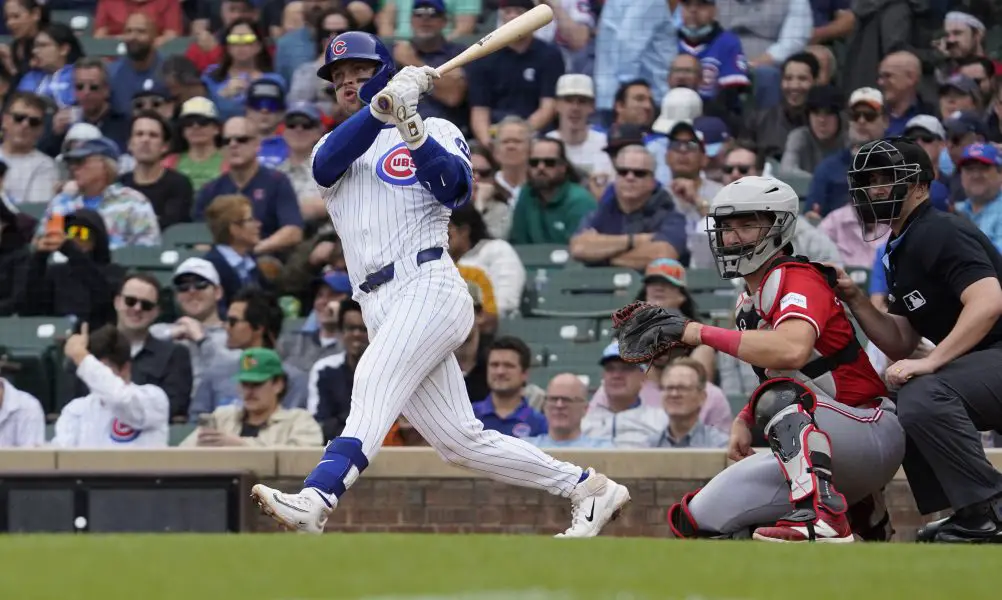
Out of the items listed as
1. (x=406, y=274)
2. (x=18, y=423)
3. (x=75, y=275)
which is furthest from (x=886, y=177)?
(x=75, y=275)

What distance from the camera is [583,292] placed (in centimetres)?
993

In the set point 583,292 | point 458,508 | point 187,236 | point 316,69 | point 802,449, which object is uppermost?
point 316,69

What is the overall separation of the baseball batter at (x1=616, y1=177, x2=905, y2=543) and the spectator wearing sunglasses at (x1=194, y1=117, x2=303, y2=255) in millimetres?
4763

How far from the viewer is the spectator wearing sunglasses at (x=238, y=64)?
12.2 metres

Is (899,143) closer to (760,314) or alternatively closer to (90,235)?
(760,314)

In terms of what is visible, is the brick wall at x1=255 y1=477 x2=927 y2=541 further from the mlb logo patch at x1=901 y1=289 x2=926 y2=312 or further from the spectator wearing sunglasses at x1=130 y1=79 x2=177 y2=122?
the spectator wearing sunglasses at x1=130 y1=79 x2=177 y2=122

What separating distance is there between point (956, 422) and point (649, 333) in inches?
42.5

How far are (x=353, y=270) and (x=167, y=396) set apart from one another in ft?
11.1

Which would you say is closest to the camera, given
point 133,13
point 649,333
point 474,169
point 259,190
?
point 649,333

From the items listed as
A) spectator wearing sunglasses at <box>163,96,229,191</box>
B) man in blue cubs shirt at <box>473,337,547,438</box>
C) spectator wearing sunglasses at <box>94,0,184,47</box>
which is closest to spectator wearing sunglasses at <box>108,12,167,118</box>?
spectator wearing sunglasses at <box>94,0,184,47</box>

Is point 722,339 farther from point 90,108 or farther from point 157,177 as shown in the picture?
point 90,108

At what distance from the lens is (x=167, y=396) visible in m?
9.25

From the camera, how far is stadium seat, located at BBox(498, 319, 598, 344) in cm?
963

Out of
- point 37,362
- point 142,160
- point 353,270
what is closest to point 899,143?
point 353,270
